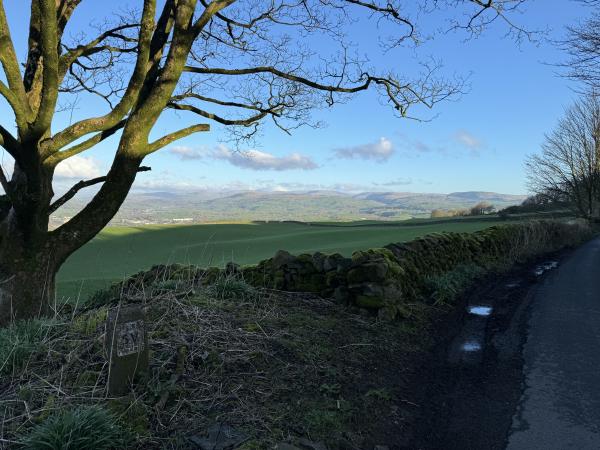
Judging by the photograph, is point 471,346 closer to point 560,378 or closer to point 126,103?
point 560,378

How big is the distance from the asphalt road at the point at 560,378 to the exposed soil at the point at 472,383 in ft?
0.37

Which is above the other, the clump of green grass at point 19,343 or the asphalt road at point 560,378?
the clump of green grass at point 19,343

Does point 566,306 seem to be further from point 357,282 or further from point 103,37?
point 103,37

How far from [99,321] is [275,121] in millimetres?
5713

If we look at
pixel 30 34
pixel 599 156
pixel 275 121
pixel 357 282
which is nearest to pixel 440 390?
pixel 357 282

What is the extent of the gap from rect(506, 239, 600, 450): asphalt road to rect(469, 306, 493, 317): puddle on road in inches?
24.7

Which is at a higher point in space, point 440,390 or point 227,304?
point 227,304

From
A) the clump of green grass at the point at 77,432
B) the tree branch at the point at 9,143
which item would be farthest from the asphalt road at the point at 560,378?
the tree branch at the point at 9,143

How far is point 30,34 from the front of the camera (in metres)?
6.59

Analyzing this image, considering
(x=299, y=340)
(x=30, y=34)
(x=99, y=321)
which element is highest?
(x=30, y=34)

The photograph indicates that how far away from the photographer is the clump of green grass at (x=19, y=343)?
3666 mm

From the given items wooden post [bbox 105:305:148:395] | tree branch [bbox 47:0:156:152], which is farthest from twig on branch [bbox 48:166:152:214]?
wooden post [bbox 105:305:148:395]

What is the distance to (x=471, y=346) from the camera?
573cm

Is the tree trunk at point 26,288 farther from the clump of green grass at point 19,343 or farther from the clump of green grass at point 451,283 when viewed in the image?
the clump of green grass at point 451,283
